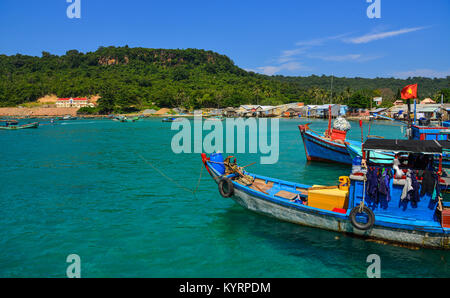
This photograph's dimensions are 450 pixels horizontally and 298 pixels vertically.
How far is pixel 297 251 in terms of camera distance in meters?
10.7

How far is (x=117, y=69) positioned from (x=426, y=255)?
201258 mm

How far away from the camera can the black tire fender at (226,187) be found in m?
13.0

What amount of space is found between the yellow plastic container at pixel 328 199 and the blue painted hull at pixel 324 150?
13034mm

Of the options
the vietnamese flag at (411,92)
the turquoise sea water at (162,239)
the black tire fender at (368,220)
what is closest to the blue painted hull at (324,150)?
the turquoise sea water at (162,239)

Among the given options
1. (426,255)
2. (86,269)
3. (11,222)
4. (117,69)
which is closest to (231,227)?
(86,269)

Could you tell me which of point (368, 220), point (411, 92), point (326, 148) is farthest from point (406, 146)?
point (326, 148)

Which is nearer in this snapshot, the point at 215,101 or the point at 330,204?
the point at 330,204

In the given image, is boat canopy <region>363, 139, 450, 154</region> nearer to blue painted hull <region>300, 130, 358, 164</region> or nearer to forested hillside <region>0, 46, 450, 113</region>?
blue painted hull <region>300, 130, 358, 164</region>

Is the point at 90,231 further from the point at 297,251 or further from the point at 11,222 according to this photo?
the point at 297,251

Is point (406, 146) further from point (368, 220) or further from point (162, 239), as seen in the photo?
point (162, 239)

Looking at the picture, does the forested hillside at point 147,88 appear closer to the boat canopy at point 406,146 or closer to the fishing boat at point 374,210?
the boat canopy at point 406,146

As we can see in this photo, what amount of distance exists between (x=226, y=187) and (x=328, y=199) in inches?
160
